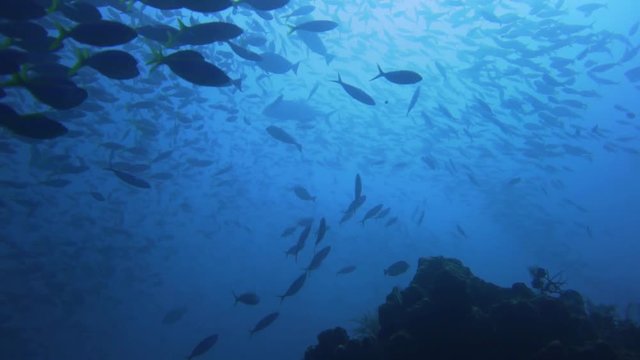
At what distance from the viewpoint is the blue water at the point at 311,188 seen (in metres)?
19.9

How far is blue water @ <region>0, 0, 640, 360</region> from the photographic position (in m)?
19.9

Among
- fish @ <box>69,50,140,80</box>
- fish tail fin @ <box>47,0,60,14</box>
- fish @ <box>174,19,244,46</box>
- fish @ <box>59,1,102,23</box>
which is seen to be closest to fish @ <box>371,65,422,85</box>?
fish @ <box>174,19,244,46</box>

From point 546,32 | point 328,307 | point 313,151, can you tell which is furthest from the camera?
point 313,151

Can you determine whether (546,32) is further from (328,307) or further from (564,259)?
(564,259)

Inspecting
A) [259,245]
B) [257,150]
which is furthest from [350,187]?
[257,150]

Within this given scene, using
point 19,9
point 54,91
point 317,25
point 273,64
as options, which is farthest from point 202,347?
point 273,64

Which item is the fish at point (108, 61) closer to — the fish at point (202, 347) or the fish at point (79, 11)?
the fish at point (79, 11)

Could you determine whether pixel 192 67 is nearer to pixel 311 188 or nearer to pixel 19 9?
pixel 19 9

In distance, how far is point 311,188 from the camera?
53938mm

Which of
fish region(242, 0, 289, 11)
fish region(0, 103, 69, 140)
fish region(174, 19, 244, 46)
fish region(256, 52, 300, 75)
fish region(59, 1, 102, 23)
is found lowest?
fish region(256, 52, 300, 75)

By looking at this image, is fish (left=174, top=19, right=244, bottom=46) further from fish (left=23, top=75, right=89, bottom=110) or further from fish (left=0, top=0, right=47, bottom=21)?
fish (left=0, top=0, right=47, bottom=21)

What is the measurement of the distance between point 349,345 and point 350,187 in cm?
5834

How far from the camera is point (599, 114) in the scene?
40875mm

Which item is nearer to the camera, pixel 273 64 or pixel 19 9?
pixel 19 9
